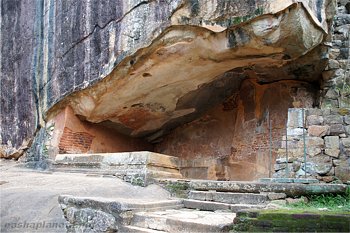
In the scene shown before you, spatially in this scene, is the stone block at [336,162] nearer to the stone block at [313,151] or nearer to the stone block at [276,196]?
the stone block at [313,151]

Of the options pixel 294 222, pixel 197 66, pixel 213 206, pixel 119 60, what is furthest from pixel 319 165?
pixel 119 60

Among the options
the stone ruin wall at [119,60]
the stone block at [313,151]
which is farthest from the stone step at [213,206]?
the stone ruin wall at [119,60]

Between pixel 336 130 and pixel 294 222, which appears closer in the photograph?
pixel 294 222

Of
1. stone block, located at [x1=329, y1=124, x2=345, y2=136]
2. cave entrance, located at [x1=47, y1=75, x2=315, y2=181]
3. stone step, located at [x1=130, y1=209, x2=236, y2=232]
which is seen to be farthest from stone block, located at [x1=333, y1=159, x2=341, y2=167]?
cave entrance, located at [x1=47, y1=75, x2=315, y2=181]

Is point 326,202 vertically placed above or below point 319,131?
below

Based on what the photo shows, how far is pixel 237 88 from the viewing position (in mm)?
9250

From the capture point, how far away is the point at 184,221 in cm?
385

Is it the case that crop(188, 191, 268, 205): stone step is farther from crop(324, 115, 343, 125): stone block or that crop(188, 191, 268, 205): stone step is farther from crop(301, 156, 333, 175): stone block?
crop(324, 115, 343, 125): stone block

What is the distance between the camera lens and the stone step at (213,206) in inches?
174

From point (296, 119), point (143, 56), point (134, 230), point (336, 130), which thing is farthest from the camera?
point (143, 56)

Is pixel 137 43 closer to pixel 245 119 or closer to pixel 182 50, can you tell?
pixel 182 50

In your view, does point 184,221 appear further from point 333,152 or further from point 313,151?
point 333,152

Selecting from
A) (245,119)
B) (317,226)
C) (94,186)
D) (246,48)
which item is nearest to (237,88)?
(245,119)

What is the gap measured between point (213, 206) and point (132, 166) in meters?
2.09
